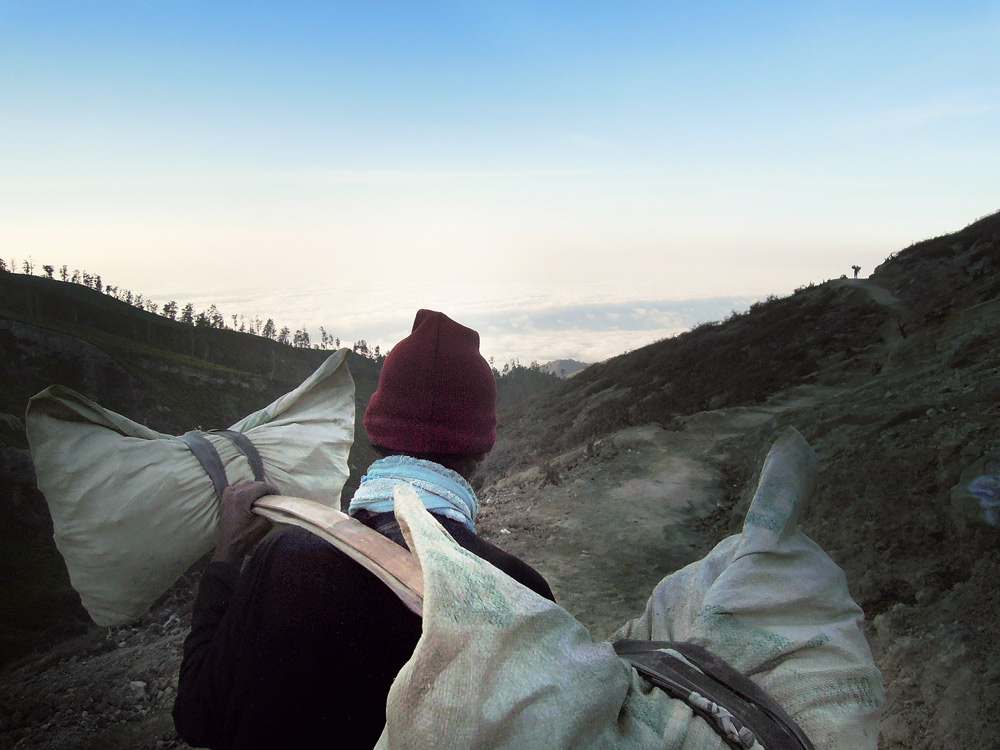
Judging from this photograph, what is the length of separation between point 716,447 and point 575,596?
18.3 ft

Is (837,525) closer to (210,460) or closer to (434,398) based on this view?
(434,398)

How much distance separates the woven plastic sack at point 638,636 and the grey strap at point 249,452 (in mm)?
1361

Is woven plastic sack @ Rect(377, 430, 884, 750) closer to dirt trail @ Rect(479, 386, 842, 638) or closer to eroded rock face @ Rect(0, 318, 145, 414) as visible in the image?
dirt trail @ Rect(479, 386, 842, 638)

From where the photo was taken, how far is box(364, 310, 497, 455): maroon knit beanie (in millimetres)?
1678

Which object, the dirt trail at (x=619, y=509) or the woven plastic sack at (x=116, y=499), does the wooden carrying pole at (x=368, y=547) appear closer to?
the woven plastic sack at (x=116, y=499)

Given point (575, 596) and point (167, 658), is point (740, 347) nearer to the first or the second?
point (575, 596)

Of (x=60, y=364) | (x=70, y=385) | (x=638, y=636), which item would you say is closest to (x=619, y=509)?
(x=638, y=636)

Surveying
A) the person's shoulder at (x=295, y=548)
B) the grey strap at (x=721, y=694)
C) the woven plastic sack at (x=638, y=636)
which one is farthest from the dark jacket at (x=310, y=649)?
the grey strap at (x=721, y=694)

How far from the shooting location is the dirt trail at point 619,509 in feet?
25.9

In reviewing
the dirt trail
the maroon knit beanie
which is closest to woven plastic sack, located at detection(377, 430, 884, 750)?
the maroon knit beanie

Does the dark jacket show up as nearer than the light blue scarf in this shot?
Yes

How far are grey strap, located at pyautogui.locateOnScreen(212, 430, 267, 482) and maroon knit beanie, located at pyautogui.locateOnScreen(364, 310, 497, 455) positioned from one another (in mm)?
672

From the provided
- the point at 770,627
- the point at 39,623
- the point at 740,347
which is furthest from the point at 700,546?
the point at 39,623

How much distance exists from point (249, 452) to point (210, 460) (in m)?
0.16
